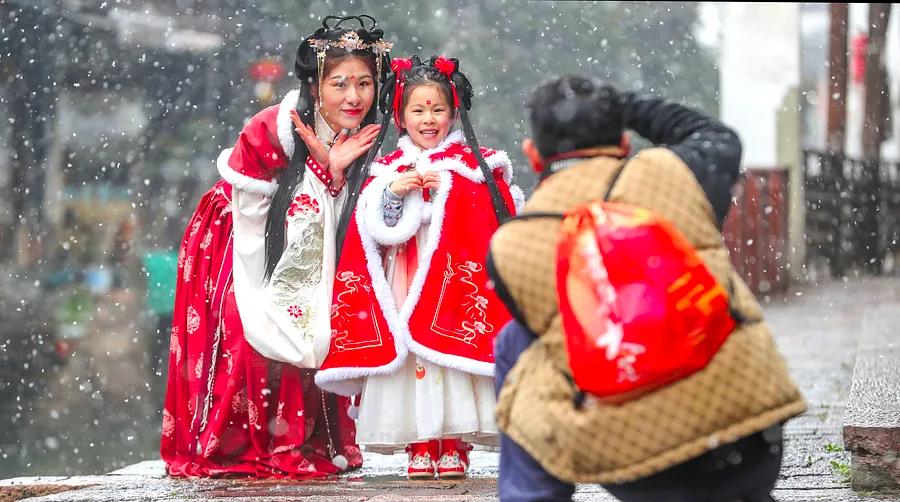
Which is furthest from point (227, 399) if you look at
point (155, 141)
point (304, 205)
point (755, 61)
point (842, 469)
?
point (755, 61)

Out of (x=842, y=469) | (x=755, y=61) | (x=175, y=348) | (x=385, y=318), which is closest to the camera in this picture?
(x=842, y=469)

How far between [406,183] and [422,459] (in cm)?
111

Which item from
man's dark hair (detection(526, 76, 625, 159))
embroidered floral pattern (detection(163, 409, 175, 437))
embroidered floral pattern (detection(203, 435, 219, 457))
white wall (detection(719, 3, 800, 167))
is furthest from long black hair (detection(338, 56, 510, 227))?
white wall (detection(719, 3, 800, 167))

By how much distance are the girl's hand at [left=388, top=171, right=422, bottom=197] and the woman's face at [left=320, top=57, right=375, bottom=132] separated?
1.76 ft

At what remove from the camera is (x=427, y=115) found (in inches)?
234

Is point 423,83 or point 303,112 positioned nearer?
point 423,83

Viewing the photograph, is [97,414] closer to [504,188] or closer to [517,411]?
[504,188]

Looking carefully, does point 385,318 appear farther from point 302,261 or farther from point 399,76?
point 399,76

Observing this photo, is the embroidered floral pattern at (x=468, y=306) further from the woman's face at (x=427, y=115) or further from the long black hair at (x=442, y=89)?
the woman's face at (x=427, y=115)

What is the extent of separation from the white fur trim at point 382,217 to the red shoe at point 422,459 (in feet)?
2.71

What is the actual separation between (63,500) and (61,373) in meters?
12.4

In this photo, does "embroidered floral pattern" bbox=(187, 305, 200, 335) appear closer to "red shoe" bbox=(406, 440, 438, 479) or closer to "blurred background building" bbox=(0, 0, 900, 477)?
"red shoe" bbox=(406, 440, 438, 479)

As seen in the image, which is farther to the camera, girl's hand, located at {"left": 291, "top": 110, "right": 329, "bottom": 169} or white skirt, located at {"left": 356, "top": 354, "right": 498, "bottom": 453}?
girl's hand, located at {"left": 291, "top": 110, "right": 329, "bottom": 169}

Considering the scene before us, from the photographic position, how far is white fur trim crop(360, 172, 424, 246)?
5.85 meters
